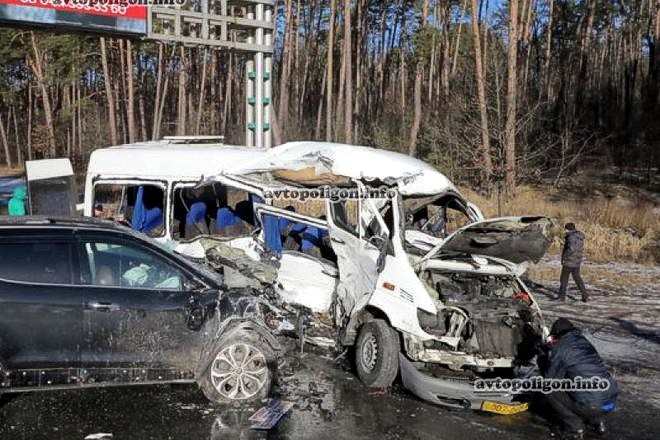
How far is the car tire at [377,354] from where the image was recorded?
7051 mm

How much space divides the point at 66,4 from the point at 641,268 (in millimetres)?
13546

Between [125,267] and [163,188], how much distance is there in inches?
136

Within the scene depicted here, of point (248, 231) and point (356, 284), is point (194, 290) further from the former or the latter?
point (248, 231)

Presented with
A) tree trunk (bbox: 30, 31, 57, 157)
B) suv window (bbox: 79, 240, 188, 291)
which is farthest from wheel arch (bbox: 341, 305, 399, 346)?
tree trunk (bbox: 30, 31, 57, 157)

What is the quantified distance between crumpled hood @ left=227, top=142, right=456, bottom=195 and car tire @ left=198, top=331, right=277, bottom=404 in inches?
93.9

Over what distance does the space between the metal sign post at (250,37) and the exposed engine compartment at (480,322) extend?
8.74 metres

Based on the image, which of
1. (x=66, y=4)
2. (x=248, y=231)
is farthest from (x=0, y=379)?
(x=66, y=4)

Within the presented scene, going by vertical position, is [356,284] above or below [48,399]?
above

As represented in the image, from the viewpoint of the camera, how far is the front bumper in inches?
251

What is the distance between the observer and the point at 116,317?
20.2 ft

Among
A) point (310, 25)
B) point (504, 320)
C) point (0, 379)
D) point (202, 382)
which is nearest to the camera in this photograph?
point (0, 379)

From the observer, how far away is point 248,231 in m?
9.96

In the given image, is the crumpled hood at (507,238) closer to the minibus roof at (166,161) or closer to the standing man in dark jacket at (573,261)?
the minibus roof at (166,161)

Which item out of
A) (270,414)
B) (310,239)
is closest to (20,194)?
(310,239)
